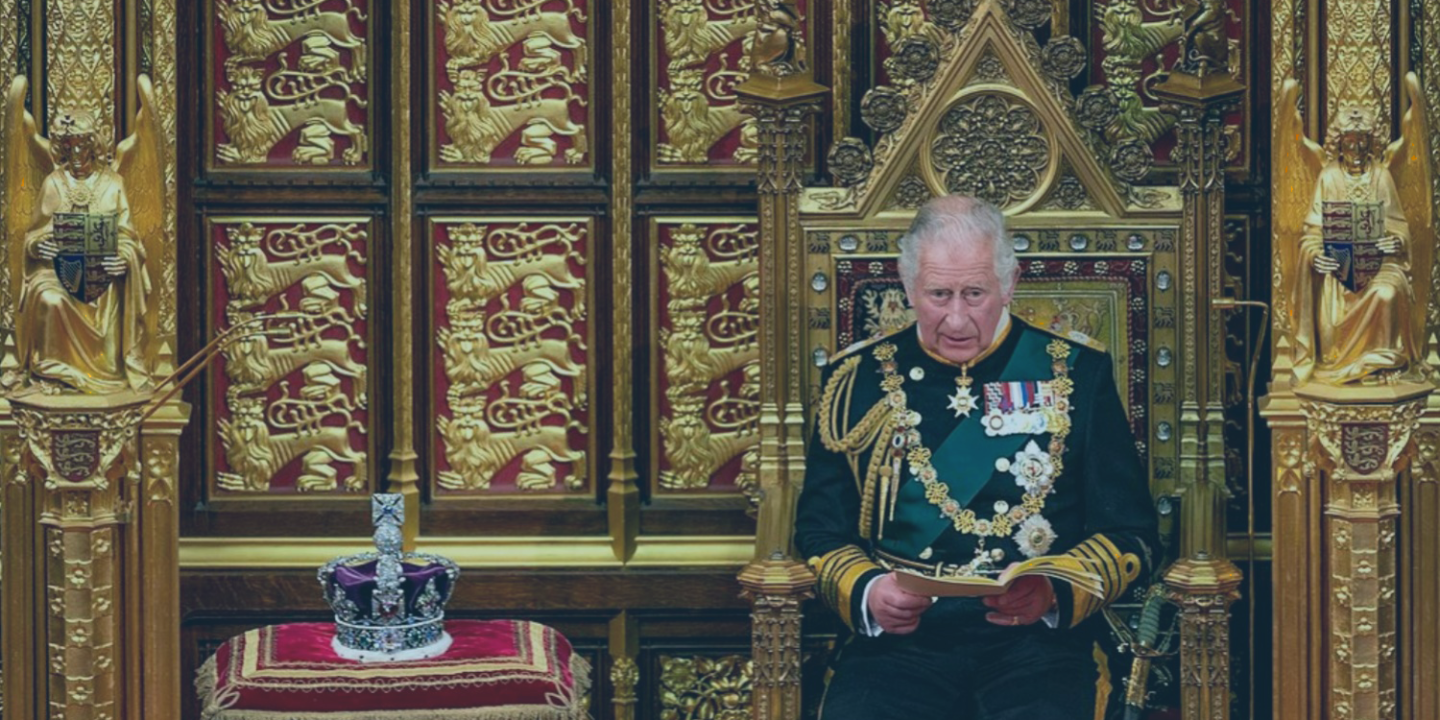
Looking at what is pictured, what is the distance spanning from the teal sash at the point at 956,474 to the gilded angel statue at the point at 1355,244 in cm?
73

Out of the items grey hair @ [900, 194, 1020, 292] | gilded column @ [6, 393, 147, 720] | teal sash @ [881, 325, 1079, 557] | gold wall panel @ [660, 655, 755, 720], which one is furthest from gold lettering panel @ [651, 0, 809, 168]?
gilded column @ [6, 393, 147, 720]

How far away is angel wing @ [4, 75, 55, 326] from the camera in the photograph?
818cm

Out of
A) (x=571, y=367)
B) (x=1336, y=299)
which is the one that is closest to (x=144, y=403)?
(x=571, y=367)

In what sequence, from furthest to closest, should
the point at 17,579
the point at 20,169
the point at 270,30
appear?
the point at 270,30 < the point at 17,579 < the point at 20,169

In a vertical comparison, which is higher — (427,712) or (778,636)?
(778,636)

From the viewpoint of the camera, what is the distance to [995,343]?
8109mm

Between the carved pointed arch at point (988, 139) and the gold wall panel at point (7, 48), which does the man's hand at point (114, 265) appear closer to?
the gold wall panel at point (7, 48)

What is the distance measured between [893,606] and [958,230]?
1031mm

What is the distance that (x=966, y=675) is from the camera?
7.83 meters

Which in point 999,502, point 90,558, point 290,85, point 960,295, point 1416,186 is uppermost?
point 290,85

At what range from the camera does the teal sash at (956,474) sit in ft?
26.3

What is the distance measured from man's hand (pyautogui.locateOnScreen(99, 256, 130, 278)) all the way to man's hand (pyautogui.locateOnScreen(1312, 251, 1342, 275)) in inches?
127

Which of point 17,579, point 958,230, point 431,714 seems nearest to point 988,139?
point 958,230

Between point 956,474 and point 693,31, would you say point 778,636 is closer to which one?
point 956,474
